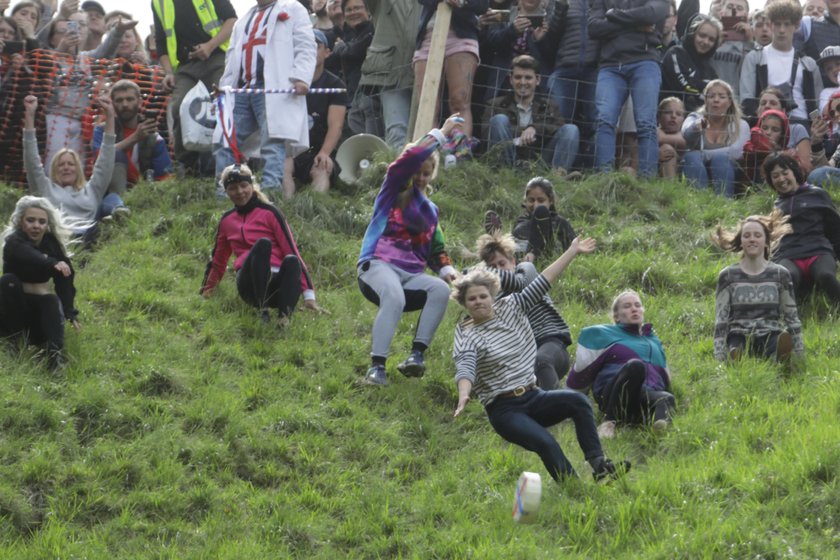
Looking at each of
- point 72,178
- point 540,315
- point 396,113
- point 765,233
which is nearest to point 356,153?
point 396,113

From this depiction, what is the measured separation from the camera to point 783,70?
1623cm

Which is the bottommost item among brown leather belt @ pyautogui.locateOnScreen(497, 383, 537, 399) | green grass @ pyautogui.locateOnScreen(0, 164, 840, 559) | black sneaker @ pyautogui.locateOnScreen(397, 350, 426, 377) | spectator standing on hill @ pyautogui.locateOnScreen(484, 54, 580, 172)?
green grass @ pyautogui.locateOnScreen(0, 164, 840, 559)

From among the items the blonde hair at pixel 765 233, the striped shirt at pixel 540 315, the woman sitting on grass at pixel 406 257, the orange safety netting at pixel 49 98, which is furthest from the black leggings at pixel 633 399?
the orange safety netting at pixel 49 98

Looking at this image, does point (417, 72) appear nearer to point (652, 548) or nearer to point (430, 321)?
point (430, 321)

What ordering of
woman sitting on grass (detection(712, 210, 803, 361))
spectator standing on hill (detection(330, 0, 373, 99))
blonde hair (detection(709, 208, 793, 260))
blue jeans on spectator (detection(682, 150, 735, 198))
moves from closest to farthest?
woman sitting on grass (detection(712, 210, 803, 361)), blonde hair (detection(709, 208, 793, 260)), blue jeans on spectator (detection(682, 150, 735, 198)), spectator standing on hill (detection(330, 0, 373, 99))

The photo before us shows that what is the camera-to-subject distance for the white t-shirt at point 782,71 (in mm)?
16203

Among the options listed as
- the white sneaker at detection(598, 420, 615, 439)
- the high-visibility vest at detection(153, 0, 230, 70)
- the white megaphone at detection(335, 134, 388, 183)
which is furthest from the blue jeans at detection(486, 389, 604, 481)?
the high-visibility vest at detection(153, 0, 230, 70)

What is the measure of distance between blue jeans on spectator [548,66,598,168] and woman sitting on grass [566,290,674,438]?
4.97 m

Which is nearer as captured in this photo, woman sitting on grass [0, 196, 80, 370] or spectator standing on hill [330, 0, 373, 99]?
woman sitting on grass [0, 196, 80, 370]

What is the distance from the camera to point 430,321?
11359mm

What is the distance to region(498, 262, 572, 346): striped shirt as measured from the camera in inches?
438

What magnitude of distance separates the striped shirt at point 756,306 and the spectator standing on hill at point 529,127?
418cm

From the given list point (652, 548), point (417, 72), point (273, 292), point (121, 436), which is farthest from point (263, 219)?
point (652, 548)

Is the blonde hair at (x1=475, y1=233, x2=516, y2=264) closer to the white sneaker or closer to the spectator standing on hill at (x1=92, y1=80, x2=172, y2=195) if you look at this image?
the white sneaker
